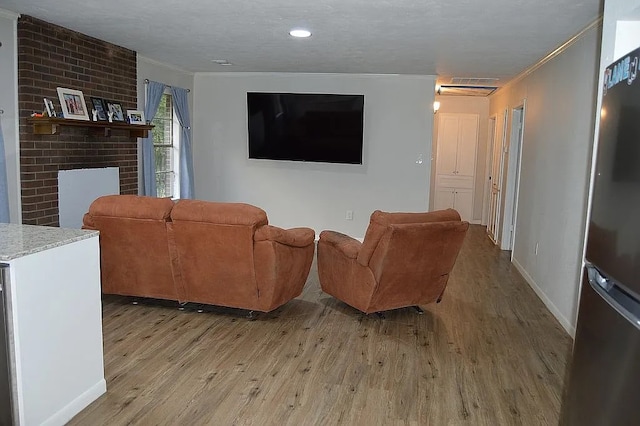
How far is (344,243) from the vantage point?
4133 mm

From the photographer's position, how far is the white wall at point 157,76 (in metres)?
5.97

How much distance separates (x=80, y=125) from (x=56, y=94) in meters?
0.33

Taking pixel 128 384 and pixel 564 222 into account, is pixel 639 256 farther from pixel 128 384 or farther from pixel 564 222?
pixel 564 222

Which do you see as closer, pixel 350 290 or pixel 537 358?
pixel 537 358

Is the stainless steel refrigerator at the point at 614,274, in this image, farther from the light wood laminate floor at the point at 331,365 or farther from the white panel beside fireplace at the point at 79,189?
the white panel beside fireplace at the point at 79,189

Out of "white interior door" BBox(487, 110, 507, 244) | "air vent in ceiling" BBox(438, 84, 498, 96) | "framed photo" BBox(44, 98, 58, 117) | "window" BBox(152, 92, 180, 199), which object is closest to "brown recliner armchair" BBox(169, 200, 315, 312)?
"framed photo" BBox(44, 98, 58, 117)

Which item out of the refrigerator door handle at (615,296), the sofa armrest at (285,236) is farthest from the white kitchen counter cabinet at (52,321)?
the refrigerator door handle at (615,296)

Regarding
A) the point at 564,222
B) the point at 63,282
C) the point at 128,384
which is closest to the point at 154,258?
the point at 128,384

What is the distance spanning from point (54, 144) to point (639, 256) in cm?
469

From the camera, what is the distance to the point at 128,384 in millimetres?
2939

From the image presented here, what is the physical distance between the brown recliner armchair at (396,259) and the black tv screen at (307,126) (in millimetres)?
2858

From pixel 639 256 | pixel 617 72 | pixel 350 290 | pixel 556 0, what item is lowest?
pixel 350 290

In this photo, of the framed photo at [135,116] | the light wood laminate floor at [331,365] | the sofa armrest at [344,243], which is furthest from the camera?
the framed photo at [135,116]

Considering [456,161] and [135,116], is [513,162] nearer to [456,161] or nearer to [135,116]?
[456,161]
